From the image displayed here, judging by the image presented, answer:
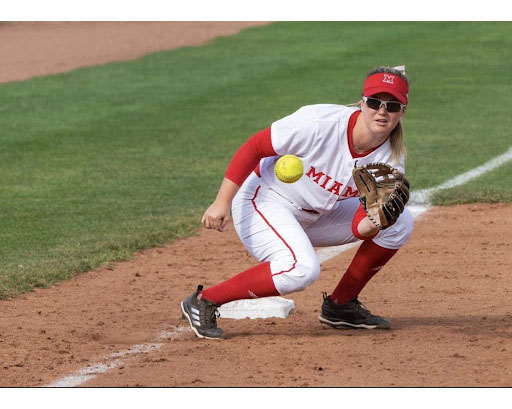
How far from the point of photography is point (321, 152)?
17.7 feet

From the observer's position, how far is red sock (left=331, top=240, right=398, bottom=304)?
18.7ft

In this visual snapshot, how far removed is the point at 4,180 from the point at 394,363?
5893mm

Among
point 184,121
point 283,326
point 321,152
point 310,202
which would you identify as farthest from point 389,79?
point 184,121

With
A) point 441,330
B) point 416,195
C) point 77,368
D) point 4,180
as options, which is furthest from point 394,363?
point 4,180

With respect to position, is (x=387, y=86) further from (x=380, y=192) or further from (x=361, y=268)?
(x=361, y=268)

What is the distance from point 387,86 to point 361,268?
1062 millimetres

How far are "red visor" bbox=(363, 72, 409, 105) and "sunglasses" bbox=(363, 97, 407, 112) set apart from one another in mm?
24

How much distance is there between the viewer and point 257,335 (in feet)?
18.5

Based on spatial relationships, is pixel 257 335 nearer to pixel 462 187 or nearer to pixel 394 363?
pixel 394 363

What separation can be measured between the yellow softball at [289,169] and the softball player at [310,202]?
0.06 meters

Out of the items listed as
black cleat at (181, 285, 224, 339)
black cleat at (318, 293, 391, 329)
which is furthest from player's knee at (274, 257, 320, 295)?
black cleat at (318, 293, 391, 329)

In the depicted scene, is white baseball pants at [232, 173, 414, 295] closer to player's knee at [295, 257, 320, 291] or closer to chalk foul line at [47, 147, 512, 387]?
player's knee at [295, 257, 320, 291]

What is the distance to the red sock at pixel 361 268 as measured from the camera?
571cm

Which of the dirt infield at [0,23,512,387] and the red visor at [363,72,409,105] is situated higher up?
the red visor at [363,72,409,105]
